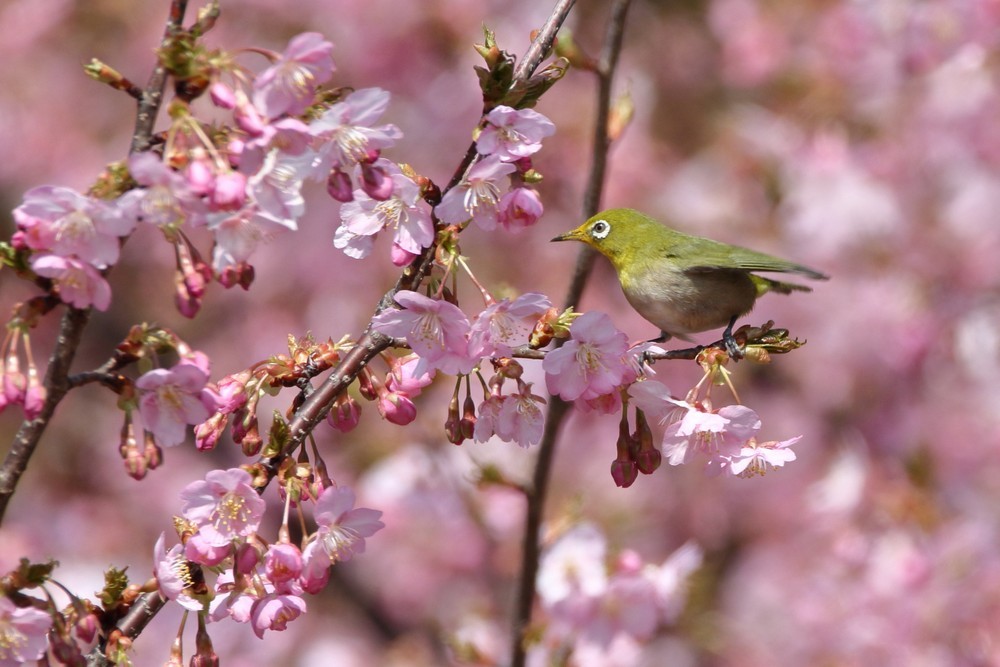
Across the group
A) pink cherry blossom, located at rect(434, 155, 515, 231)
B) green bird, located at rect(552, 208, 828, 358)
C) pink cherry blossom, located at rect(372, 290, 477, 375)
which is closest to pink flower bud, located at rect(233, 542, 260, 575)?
pink cherry blossom, located at rect(372, 290, 477, 375)

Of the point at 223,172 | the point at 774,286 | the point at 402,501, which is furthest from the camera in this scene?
the point at 402,501

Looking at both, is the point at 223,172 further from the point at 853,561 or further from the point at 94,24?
the point at 94,24

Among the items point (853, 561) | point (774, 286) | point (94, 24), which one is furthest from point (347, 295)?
point (774, 286)

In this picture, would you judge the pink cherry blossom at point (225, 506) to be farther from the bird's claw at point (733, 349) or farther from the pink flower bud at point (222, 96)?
the bird's claw at point (733, 349)

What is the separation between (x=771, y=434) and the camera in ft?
21.6

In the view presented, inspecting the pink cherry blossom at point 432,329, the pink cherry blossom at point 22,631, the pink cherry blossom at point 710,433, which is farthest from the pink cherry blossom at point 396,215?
the pink cherry blossom at point 22,631

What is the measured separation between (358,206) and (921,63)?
15.2 feet

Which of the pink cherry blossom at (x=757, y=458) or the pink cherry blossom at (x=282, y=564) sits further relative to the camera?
the pink cherry blossom at (x=757, y=458)

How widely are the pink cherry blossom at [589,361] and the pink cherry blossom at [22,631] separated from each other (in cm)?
92

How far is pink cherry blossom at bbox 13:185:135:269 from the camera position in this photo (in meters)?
1.58

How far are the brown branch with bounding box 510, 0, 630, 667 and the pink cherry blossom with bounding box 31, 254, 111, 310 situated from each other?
1318mm

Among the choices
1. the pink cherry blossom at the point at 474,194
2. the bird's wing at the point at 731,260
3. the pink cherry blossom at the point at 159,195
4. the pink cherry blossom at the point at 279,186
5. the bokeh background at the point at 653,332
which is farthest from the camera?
the bokeh background at the point at 653,332

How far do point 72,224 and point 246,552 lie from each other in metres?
0.60

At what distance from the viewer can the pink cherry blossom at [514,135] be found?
1.73m
